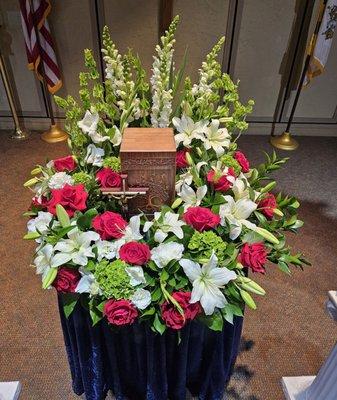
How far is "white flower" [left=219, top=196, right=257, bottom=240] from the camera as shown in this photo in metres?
1.09

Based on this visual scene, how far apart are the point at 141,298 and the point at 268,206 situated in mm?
536

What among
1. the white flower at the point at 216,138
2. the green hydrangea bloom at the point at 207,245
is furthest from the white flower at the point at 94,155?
the green hydrangea bloom at the point at 207,245

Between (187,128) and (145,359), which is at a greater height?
(187,128)

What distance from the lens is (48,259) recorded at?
3.33 ft

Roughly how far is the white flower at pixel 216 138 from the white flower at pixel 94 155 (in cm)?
38

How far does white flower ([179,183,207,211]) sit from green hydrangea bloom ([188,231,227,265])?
0.14 metres

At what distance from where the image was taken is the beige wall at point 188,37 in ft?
10.9

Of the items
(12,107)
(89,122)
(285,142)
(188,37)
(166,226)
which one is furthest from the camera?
(285,142)

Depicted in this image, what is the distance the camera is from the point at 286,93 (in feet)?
12.4

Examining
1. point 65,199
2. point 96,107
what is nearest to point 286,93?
point 96,107

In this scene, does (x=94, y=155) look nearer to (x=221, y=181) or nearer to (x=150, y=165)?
(x=150, y=165)

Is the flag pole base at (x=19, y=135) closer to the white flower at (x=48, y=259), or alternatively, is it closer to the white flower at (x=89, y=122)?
the white flower at (x=89, y=122)

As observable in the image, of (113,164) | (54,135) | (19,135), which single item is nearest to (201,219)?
(113,164)

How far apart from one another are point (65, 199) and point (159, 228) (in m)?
0.32
